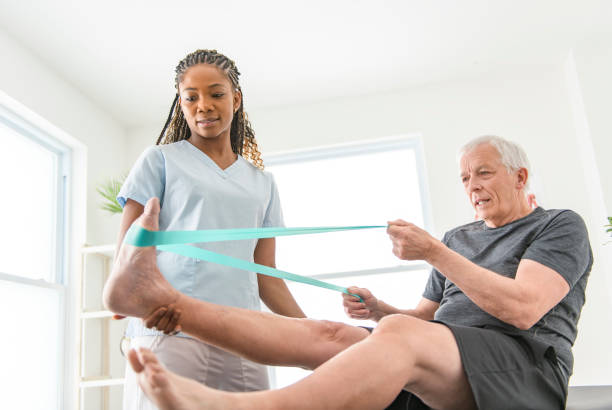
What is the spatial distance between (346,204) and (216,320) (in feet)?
11.2

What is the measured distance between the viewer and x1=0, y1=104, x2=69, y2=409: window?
3486 millimetres

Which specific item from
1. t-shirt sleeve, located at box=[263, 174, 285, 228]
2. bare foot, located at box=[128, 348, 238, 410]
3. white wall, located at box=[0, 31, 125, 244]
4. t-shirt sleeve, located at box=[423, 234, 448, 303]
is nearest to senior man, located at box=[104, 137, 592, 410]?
bare foot, located at box=[128, 348, 238, 410]

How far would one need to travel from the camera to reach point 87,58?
3.95 m

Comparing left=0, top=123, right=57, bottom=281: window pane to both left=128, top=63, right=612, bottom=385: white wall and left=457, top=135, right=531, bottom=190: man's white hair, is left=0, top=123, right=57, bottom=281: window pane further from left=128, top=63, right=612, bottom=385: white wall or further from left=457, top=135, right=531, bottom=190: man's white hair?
left=457, top=135, right=531, bottom=190: man's white hair

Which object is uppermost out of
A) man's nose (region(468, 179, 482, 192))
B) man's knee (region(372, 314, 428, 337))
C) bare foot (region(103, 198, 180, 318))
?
man's nose (region(468, 179, 482, 192))

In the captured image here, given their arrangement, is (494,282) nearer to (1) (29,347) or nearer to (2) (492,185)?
(2) (492,185)

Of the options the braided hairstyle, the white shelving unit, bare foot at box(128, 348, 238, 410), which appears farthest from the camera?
the white shelving unit

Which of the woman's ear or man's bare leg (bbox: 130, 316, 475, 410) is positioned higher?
the woman's ear

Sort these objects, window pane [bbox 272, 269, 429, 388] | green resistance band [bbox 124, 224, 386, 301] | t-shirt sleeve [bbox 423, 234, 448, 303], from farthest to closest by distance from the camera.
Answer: window pane [bbox 272, 269, 429, 388] < t-shirt sleeve [bbox 423, 234, 448, 303] < green resistance band [bbox 124, 224, 386, 301]

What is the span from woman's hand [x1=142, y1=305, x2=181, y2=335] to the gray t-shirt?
781 millimetres

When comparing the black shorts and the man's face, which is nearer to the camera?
the black shorts

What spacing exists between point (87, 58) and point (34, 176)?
857mm

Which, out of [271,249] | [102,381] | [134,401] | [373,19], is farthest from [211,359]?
[373,19]

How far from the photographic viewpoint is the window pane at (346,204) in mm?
4340
